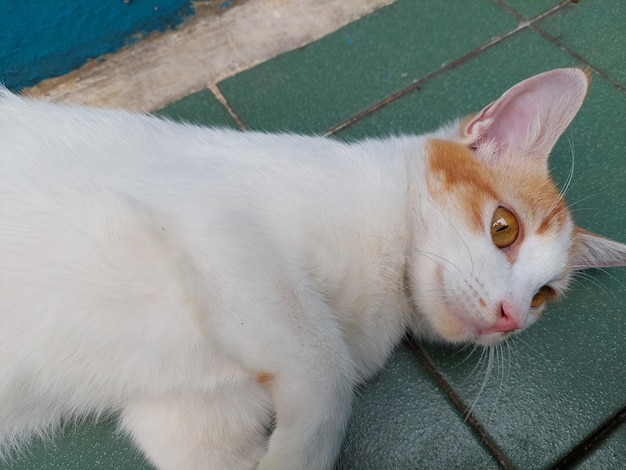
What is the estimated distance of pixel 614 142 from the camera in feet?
6.56

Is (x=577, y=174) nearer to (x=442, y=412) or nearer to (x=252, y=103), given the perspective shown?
(x=442, y=412)

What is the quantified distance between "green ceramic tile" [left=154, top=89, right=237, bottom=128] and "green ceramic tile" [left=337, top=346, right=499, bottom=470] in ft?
4.04

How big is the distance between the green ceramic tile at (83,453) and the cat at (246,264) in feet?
0.16

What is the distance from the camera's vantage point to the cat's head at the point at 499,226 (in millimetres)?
1307

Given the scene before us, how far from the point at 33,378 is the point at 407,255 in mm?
1012

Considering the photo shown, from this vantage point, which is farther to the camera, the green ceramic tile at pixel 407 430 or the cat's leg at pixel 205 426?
the green ceramic tile at pixel 407 430

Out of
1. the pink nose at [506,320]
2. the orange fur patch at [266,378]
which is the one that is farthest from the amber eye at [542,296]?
the orange fur patch at [266,378]

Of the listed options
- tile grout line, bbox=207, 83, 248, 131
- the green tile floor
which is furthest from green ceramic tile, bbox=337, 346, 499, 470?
tile grout line, bbox=207, 83, 248, 131

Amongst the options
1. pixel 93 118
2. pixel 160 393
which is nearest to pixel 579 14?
pixel 93 118

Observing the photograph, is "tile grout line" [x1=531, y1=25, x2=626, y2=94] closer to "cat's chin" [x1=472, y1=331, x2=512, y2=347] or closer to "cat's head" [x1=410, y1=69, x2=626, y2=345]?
"cat's head" [x1=410, y1=69, x2=626, y2=345]

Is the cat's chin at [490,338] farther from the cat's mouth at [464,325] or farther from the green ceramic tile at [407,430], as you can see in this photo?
the green ceramic tile at [407,430]

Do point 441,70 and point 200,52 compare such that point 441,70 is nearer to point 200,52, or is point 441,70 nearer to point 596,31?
point 596,31

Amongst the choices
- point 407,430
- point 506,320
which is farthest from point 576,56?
point 407,430

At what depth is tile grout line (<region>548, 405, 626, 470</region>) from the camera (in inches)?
56.2
